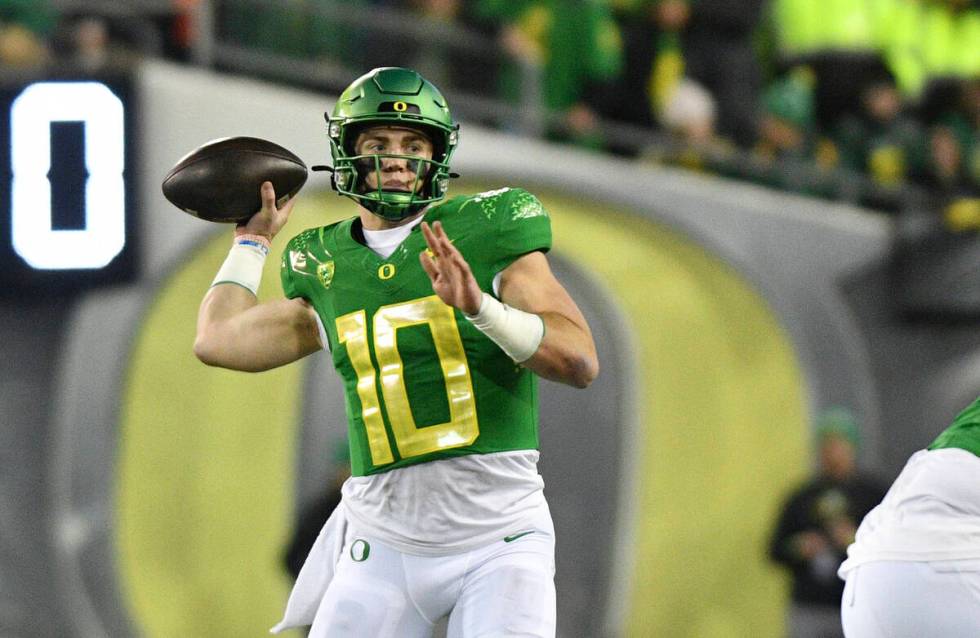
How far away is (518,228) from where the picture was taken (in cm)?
317

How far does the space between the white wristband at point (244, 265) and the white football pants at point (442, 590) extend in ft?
2.13

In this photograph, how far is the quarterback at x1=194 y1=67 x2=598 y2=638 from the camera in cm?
306

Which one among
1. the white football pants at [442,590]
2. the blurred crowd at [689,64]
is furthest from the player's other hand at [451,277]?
the blurred crowd at [689,64]

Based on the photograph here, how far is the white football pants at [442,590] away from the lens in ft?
9.91

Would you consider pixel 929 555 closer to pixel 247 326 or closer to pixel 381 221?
pixel 381 221

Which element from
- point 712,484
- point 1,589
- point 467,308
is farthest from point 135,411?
point 467,308

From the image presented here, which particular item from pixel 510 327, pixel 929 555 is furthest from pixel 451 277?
pixel 929 555

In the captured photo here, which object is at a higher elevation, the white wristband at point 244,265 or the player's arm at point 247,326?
the white wristband at point 244,265

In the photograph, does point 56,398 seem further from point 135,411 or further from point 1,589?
point 1,589

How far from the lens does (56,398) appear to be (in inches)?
293

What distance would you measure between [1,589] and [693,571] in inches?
130

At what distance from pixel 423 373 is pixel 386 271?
0.22 m

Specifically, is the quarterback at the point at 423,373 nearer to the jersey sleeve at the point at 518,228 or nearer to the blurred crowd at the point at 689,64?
the jersey sleeve at the point at 518,228

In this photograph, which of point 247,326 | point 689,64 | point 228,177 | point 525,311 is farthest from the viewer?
point 689,64
